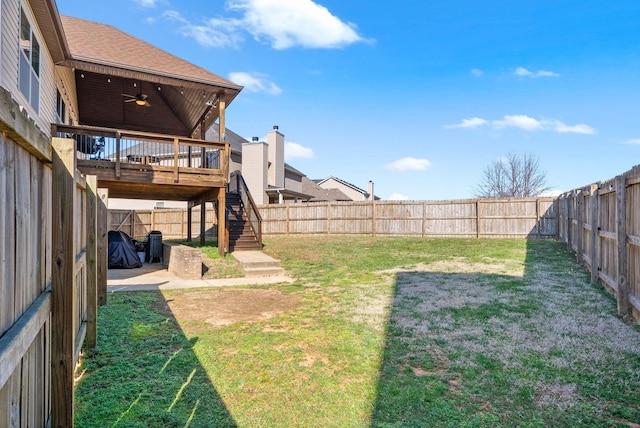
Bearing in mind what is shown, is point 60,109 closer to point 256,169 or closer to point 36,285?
point 36,285

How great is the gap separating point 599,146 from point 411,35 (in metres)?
26.6

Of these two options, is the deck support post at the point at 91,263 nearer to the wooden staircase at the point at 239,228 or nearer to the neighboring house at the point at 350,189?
the wooden staircase at the point at 239,228

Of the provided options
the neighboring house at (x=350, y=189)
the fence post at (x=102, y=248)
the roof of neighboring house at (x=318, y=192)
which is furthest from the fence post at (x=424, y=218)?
the neighboring house at (x=350, y=189)

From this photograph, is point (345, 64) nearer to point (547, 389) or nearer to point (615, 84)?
point (615, 84)

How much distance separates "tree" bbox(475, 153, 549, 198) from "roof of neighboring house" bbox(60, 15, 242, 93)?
28.8 meters

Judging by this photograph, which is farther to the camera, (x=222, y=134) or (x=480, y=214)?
(x=480, y=214)

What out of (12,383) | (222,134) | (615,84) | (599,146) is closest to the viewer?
(12,383)

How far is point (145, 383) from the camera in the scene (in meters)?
3.12

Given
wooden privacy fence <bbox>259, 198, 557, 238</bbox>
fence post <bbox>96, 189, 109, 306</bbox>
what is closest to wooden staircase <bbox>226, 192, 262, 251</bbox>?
wooden privacy fence <bbox>259, 198, 557, 238</bbox>

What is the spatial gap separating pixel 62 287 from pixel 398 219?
16054 mm

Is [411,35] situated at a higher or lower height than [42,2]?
higher

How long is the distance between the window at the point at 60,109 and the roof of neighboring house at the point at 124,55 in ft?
4.86

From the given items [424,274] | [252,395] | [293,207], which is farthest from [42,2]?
[293,207]

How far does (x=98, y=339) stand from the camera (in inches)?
163
